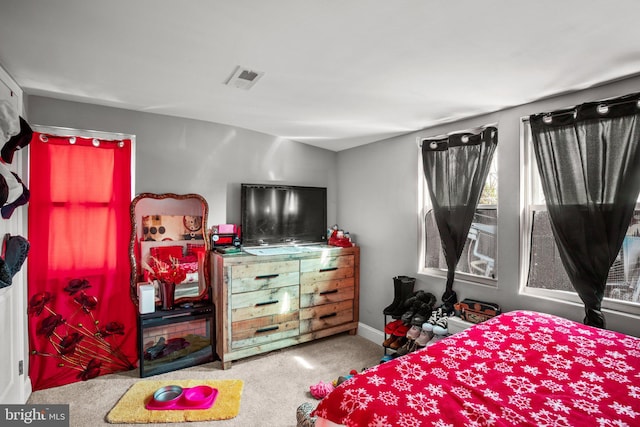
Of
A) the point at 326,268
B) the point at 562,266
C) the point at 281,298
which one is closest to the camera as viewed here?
the point at 562,266

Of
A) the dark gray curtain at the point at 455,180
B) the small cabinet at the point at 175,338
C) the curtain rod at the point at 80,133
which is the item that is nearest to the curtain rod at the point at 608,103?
the dark gray curtain at the point at 455,180

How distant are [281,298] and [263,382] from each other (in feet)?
2.57

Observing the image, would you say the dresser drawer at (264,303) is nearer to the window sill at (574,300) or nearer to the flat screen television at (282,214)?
the flat screen television at (282,214)

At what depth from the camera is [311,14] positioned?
1501mm

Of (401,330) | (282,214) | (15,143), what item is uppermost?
(15,143)

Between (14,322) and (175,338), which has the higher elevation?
(14,322)

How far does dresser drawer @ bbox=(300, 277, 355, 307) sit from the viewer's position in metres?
A: 3.43

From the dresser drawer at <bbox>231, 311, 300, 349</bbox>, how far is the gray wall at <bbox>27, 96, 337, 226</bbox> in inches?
43.2

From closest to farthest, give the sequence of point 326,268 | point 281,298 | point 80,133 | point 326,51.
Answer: point 326,51 < point 80,133 < point 281,298 < point 326,268

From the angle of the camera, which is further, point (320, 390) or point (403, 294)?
point (403, 294)

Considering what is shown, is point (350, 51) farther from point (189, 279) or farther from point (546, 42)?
point (189, 279)

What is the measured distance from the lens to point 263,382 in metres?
2.75

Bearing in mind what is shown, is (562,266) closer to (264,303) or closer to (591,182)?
(591,182)

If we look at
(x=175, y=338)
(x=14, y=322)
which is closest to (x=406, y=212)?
(x=175, y=338)
